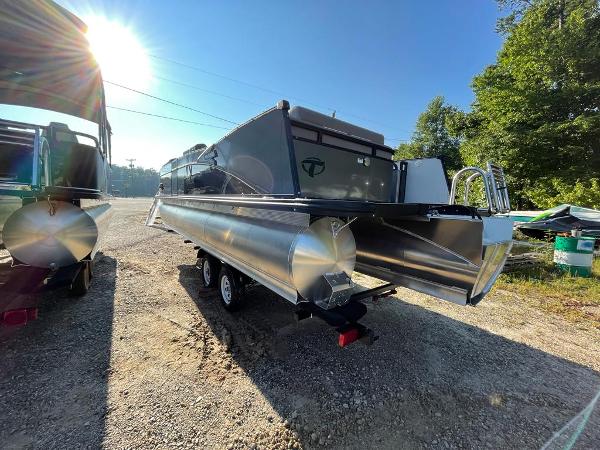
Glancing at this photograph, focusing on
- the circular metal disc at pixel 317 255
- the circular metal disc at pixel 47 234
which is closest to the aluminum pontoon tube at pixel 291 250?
the circular metal disc at pixel 317 255

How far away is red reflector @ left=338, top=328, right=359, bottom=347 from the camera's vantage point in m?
2.51

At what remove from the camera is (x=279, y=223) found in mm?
2762

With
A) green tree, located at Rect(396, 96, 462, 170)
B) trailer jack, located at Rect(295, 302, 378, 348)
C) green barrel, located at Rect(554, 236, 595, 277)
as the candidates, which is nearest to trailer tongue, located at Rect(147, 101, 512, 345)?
trailer jack, located at Rect(295, 302, 378, 348)

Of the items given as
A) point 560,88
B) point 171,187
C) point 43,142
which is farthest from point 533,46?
point 43,142

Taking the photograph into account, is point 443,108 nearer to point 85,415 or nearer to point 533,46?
point 533,46

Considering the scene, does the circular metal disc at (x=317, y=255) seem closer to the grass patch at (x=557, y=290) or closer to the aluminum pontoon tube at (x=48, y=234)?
the aluminum pontoon tube at (x=48, y=234)

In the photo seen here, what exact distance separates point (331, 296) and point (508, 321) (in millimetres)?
3432

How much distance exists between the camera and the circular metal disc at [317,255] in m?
2.47

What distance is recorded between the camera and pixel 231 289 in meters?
4.14

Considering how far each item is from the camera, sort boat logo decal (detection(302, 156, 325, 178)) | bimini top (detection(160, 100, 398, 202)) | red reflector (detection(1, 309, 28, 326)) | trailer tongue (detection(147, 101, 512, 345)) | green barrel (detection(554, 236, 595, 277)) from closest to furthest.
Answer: trailer tongue (detection(147, 101, 512, 345))
red reflector (detection(1, 309, 28, 326))
bimini top (detection(160, 100, 398, 202))
boat logo decal (detection(302, 156, 325, 178))
green barrel (detection(554, 236, 595, 277))

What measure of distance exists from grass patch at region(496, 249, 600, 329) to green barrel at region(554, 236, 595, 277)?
0.60 feet

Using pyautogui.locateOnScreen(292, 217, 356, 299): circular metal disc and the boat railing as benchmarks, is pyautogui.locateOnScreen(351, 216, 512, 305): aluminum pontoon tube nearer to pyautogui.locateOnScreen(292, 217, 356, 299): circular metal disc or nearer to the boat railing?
the boat railing

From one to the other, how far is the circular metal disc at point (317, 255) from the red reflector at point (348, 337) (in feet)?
1.44

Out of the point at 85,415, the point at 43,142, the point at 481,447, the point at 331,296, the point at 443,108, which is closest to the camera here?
the point at 481,447
